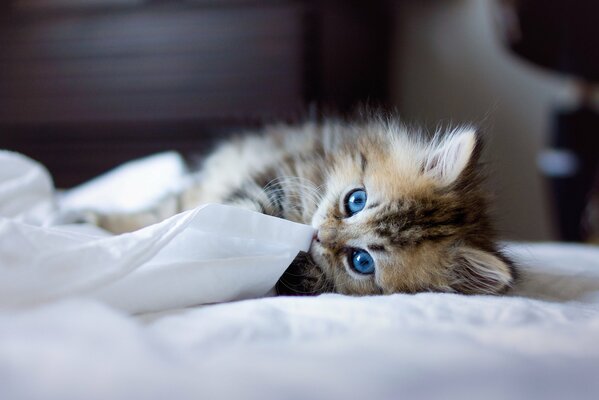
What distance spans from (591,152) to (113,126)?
88.7 inches

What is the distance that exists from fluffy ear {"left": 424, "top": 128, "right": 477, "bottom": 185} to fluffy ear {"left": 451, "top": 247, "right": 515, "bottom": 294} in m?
0.15

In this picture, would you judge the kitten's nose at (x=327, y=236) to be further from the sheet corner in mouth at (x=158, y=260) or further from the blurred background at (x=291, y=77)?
the blurred background at (x=291, y=77)

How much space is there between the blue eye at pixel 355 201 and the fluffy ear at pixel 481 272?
0.20m

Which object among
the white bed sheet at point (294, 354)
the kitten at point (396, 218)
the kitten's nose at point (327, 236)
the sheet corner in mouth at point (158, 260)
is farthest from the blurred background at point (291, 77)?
the white bed sheet at point (294, 354)

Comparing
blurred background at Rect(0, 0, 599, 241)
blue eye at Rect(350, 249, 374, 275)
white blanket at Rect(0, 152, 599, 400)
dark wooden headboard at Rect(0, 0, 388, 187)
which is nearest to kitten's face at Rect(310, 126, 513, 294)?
blue eye at Rect(350, 249, 374, 275)

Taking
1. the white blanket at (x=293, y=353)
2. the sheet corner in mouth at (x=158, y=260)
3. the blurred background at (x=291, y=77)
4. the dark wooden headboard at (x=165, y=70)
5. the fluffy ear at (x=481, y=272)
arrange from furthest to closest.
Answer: the dark wooden headboard at (x=165, y=70), the blurred background at (x=291, y=77), the fluffy ear at (x=481, y=272), the sheet corner in mouth at (x=158, y=260), the white blanket at (x=293, y=353)

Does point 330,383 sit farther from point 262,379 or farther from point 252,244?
point 252,244

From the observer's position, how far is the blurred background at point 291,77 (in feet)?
8.04

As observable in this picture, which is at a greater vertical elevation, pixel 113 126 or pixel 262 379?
pixel 262 379

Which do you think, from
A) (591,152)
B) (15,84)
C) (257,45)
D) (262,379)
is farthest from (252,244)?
(15,84)

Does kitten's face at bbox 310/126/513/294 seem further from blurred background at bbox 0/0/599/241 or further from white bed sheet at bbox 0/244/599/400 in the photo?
blurred background at bbox 0/0/599/241

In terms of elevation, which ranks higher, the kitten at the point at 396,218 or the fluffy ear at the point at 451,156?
the fluffy ear at the point at 451,156

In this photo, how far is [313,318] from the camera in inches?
26.6

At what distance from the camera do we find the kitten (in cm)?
102
